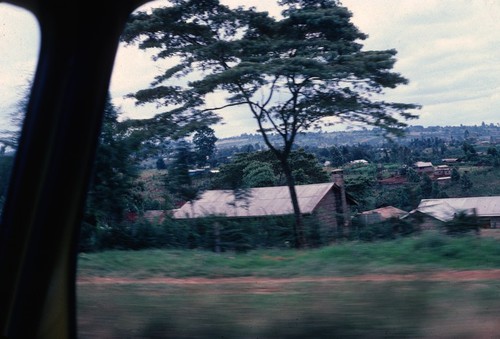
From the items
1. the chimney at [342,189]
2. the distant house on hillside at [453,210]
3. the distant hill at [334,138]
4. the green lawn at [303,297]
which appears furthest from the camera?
the chimney at [342,189]

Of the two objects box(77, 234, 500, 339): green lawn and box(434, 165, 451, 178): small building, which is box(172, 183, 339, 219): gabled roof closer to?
box(77, 234, 500, 339): green lawn

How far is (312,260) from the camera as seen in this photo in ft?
16.7

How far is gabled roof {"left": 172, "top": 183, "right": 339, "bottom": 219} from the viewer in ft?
17.7

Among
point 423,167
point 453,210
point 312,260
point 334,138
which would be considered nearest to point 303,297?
point 312,260

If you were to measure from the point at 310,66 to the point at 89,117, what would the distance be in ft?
6.76

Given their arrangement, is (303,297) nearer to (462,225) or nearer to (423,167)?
(462,225)

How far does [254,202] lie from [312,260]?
0.83 meters

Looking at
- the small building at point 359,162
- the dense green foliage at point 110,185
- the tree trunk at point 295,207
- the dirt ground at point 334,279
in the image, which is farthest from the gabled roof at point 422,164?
the dense green foliage at point 110,185

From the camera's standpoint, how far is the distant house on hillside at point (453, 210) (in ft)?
15.0

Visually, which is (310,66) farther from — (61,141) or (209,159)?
(61,141)

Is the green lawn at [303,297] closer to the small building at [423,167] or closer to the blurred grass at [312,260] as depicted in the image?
the blurred grass at [312,260]

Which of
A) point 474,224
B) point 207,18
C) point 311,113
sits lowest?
point 474,224

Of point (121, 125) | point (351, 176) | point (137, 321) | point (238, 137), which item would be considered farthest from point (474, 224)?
point (121, 125)

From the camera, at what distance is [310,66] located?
18.2 feet
